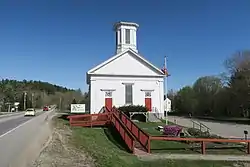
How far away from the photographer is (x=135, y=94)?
139 ft

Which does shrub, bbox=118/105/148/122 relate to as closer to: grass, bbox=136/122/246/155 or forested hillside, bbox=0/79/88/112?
grass, bbox=136/122/246/155

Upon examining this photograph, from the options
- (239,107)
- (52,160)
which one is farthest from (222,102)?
(52,160)

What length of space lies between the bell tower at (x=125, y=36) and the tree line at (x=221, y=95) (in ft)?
67.4

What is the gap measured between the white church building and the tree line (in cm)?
1839

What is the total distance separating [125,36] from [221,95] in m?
32.5

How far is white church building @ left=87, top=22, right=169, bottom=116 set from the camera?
4125cm

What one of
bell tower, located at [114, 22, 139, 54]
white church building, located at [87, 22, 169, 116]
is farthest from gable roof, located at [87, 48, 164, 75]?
bell tower, located at [114, 22, 139, 54]

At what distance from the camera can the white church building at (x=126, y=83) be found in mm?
41250

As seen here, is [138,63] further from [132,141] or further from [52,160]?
[52,160]

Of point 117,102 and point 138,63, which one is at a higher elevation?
point 138,63

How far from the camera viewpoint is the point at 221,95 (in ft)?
227

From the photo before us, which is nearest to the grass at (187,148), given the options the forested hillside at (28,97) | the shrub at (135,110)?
the shrub at (135,110)

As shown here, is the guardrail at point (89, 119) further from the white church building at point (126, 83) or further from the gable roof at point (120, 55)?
the gable roof at point (120, 55)

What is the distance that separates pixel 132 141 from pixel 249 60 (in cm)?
4482
